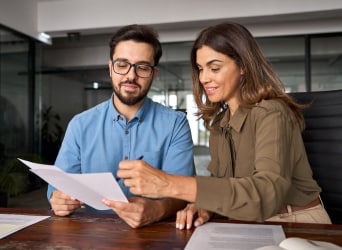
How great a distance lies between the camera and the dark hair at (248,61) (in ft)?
4.24

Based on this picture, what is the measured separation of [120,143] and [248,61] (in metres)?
0.71

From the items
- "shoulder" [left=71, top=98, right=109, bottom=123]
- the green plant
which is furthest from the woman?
the green plant

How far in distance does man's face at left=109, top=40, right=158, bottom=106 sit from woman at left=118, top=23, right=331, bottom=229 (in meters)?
0.24

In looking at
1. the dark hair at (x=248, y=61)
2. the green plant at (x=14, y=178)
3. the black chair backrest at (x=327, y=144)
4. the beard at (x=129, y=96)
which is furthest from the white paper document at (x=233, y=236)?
the green plant at (x=14, y=178)

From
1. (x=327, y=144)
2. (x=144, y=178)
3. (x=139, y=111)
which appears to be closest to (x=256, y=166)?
(x=144, y=178)

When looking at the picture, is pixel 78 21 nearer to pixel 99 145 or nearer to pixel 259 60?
pixel 99 145

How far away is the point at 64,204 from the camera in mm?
1183

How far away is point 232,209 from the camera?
91 cm

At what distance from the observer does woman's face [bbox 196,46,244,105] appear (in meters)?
1.32

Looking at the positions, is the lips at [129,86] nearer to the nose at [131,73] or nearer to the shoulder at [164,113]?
the nose at [131,73]

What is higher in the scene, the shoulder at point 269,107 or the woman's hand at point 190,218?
the shoulder at point 269,107

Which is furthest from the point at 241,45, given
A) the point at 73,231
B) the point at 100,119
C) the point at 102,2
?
the point at 102,2

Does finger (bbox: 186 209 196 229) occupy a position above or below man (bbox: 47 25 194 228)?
below

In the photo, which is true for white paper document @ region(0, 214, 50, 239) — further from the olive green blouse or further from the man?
the olive green blouse
